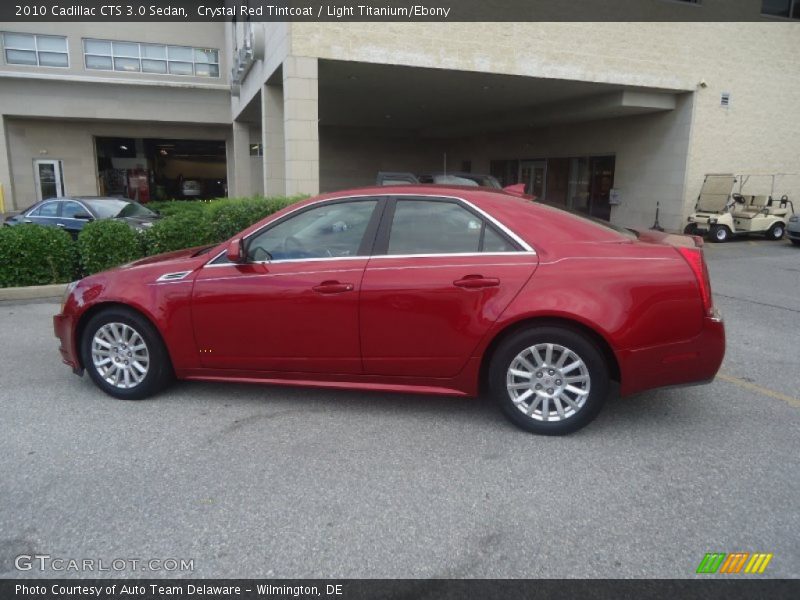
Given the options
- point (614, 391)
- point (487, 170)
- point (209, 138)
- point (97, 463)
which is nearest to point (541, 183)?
point (487, 170)

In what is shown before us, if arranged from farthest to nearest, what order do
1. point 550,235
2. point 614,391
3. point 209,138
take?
point 209,138, point 614,391, point 550,235

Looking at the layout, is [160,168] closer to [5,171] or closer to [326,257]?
[5,171]

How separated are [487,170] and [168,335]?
2318cm

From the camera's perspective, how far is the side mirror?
4.27 metres

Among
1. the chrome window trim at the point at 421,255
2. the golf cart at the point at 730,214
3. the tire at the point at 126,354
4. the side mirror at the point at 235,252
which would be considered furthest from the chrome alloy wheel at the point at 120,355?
the golf cart at the point at 730,214

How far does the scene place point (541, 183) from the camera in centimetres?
2281

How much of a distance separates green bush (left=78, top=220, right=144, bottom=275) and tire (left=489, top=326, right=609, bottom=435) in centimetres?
686

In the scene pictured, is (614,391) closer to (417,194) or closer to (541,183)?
(417,194)

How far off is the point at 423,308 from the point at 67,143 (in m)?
29.0

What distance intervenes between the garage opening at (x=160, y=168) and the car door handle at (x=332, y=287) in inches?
1126

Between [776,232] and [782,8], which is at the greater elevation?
[782,8]

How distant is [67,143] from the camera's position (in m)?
27.3

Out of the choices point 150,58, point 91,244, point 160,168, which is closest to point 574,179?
point 91,244

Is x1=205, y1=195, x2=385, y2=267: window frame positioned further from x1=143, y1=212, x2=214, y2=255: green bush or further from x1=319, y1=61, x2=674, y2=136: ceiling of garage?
x1=319, y1=61, x2=674, y2=136: ceiling of garage
